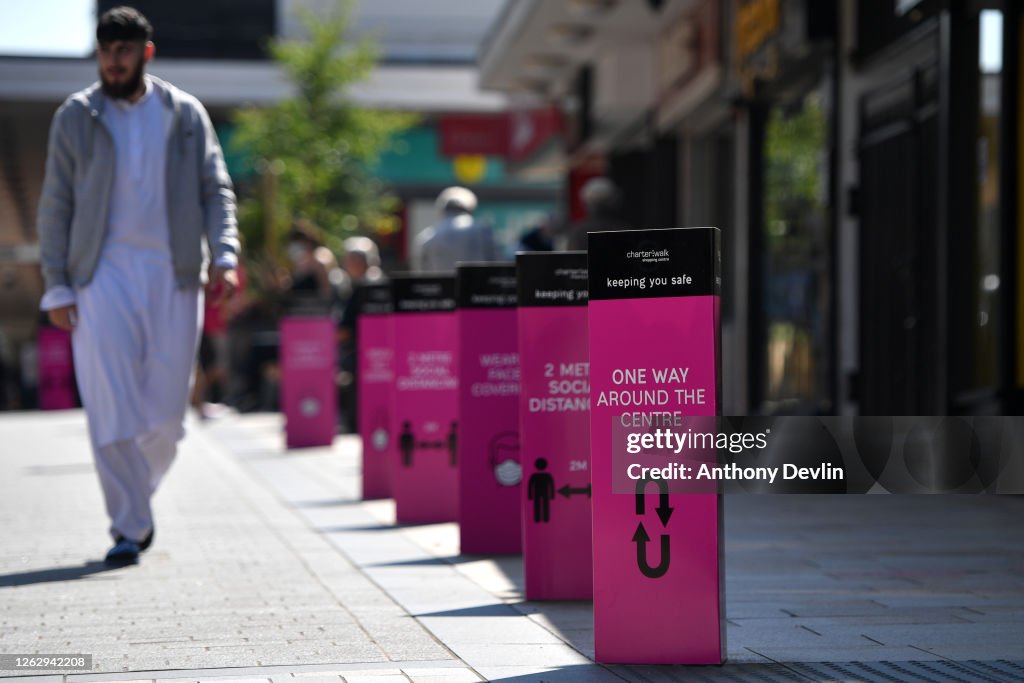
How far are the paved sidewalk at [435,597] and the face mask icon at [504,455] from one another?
0.36m

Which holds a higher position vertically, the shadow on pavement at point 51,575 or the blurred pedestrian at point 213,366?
the blurred pedestrian at point 213,366

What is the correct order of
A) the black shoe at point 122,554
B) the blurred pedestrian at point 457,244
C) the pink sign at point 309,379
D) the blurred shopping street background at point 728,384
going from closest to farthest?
the blurred shopping street background at point 728,384, the black shoe at point 122,554, the blurred pedestrian at point 457,244, the pink sign at point 309,379

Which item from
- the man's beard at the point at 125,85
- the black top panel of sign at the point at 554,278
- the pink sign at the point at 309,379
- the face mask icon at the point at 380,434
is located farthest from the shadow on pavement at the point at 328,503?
the pink sign at the point at 309,379

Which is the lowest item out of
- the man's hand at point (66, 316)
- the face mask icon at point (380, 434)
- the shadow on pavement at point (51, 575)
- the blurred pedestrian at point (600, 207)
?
the shadow on pavement at point (51, 575)

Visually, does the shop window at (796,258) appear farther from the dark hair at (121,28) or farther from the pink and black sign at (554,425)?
the pink and black sign at (554,425)

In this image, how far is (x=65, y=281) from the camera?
7.15 m

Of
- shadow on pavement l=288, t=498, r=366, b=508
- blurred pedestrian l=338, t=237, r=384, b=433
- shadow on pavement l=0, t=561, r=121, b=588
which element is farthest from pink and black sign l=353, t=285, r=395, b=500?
blurred pedestrian l=338, t=237, r=384, b=433

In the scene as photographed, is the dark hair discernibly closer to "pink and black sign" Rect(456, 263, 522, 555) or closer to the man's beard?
the man's beard

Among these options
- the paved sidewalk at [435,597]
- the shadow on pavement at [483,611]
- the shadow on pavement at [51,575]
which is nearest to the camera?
the paved sidewalk at [435,597]

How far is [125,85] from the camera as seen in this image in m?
7.29

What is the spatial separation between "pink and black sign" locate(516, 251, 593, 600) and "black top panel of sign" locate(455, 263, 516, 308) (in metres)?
1.15

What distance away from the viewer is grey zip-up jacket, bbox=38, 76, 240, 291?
7.13 meters

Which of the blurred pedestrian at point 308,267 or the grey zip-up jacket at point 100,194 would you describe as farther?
the blurred pedestrian at point 308,267

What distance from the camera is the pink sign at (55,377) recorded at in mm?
27125
